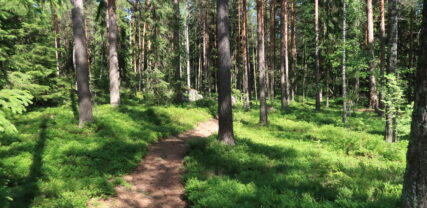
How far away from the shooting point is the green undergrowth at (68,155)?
246 inches

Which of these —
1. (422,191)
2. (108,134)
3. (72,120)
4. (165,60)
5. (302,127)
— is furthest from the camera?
(165,60)

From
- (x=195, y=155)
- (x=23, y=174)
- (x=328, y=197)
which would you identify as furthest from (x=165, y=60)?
(x=328, y=197)

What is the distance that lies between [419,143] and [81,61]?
1171cm

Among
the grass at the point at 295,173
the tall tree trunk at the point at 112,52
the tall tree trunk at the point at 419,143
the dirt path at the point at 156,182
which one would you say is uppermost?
the tall tree trunk at the point at 112,52

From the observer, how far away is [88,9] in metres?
30.2

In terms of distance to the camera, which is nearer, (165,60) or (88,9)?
(165,60)

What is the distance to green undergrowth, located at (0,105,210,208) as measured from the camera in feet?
20.5

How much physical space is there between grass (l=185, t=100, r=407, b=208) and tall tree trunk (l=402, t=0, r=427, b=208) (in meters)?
1.24

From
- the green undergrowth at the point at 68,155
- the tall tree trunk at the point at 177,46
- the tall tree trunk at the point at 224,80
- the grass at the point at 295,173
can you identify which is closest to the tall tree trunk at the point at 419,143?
the grass at the point at 295,173

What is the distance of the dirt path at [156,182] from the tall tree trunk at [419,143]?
16.0 ft

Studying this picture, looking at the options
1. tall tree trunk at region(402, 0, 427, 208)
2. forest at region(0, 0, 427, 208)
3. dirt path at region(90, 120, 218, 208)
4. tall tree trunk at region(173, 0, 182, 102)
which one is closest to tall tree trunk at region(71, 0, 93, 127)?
forest at region(0, 0, 427, 208)

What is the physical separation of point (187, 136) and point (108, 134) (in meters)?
3.79

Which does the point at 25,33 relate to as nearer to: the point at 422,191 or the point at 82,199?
the point at 82,199

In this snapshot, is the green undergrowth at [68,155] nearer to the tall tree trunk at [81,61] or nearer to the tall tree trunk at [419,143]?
the tall tree trunk at [81,61]
